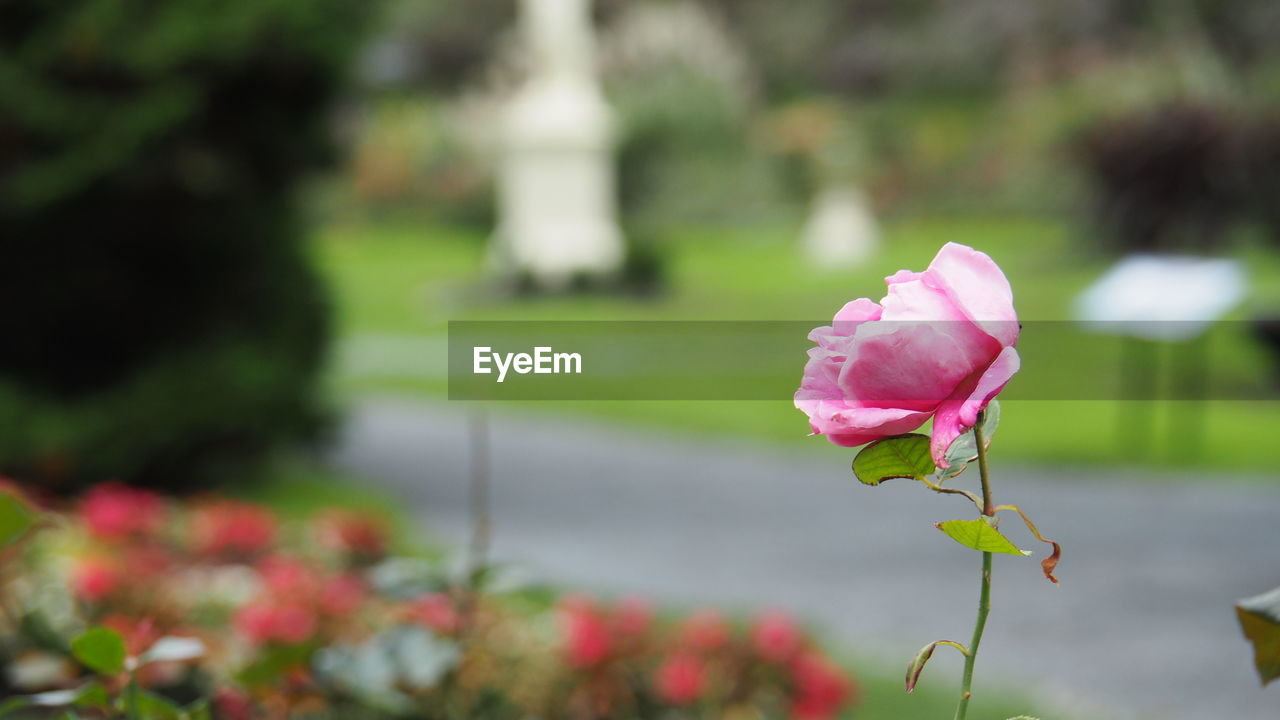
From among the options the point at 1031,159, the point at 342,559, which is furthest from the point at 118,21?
the point at 1031,159

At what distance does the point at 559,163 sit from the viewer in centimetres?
1391

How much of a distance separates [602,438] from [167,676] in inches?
202

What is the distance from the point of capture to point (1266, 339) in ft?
21.4

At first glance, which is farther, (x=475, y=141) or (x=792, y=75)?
(x=792, y=75)

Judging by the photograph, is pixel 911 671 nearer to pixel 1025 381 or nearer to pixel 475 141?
pixel 1025 381

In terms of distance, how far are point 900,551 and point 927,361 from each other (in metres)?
4.29

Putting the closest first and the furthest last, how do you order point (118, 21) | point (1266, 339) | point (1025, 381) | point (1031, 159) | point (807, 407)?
point (807, 407), point (1025, 381), point (118, 21), point (1266, 339), point (1031, 159)

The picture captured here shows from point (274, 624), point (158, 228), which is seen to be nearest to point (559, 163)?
point (158, 228)

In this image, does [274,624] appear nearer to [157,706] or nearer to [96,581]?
[96,581]

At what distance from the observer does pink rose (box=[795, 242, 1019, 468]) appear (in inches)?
19.9

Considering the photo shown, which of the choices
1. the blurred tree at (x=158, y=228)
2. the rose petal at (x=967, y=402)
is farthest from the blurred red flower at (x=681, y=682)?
the blurred tree at (x=158, y=228)

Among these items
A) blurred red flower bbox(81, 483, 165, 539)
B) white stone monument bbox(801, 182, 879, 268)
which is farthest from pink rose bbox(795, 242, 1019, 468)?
white stone monument bbox(801, 182, 879, 268)

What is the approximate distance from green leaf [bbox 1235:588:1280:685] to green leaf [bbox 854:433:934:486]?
152 mm

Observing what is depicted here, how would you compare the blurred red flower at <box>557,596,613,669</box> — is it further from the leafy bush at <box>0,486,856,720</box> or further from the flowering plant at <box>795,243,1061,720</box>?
the flowering plant at <box>795,243,1061,720</box>
